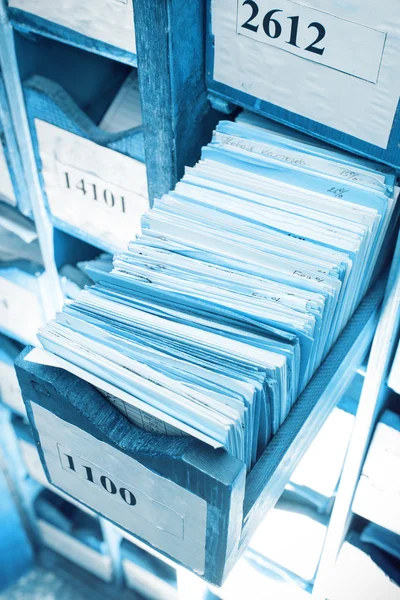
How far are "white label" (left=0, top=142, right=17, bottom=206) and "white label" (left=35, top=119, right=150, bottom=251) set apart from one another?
9 centimetres

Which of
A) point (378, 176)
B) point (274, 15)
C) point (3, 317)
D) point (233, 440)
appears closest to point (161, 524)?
point (233, 440)

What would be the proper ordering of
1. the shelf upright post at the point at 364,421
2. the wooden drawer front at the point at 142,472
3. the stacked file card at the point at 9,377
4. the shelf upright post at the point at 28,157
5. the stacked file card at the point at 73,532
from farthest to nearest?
the stacked file card at the point at 73,532 < the stacked file card at the point at 9,377 < the shelf upright post at the point at 28,157 < the shelf upright post at the point at 364,421 < the wooden drawer front at the point at 142,472

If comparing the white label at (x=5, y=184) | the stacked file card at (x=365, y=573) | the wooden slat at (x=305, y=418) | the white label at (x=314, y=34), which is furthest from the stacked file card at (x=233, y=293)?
the stacked file card at (x=365, y=573)

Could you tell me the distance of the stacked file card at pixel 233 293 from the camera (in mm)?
701

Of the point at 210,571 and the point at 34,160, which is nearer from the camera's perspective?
the point at 210,571

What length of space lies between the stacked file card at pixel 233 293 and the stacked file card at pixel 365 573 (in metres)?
0.73

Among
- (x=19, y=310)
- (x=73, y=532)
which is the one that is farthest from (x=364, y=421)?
(x=73, y=532)

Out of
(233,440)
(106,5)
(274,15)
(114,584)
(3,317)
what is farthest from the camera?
(114,584)

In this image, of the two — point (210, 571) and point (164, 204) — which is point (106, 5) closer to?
point (164, 204)

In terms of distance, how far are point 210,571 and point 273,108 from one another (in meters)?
0.67

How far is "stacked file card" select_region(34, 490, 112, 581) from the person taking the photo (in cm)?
230

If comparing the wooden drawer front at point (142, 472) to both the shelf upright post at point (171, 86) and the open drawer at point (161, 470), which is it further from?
the shelf upright post at point (171, 86)

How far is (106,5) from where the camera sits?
1007mm

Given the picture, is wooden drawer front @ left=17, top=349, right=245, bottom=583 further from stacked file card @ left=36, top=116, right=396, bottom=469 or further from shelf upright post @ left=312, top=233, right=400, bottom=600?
shelf upright post @ left=312, top=233, right=400, bottom=600
